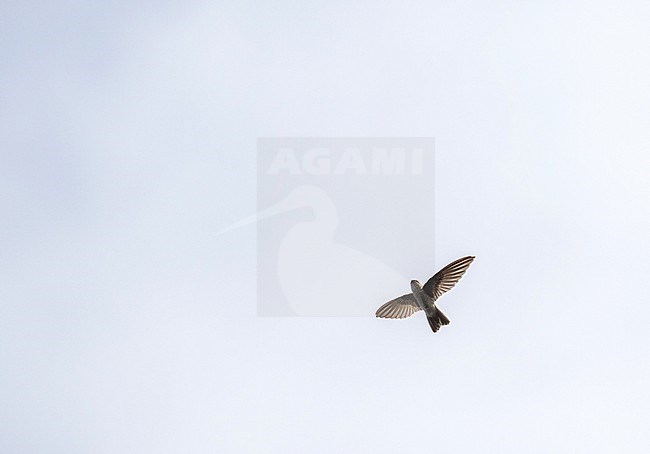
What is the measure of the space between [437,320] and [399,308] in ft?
5.12

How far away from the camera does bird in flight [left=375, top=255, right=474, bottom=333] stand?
1833 cm

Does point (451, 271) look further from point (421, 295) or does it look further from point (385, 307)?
point (385, 307)

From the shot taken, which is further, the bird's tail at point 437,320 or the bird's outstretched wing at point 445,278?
the bird's tail at point 437,320

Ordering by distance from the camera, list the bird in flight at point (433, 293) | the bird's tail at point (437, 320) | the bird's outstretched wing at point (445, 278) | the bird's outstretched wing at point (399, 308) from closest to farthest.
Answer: the bird's outstretched wing at point (445, 278), the bird in flight at point (433, 293), the bird's tail at point (437, 320), the bird's outstretched wing at point (399, 308)

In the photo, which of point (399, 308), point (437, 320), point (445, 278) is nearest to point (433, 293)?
point (445, 278)

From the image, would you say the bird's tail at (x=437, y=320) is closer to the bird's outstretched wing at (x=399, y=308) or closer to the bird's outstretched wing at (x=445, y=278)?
the bird's outstretched wing at (x=445, y=278)

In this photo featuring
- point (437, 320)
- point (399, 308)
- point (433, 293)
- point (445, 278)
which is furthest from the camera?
point (399, 308)

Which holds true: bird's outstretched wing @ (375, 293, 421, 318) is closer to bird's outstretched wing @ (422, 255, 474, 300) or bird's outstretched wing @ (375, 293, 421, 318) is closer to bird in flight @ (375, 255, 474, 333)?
bird in flight @ (375, 255, 474, 333)

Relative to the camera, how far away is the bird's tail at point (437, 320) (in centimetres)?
1855

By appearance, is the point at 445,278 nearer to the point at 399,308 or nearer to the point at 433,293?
the point at 433,293

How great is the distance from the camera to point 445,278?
61.3ft

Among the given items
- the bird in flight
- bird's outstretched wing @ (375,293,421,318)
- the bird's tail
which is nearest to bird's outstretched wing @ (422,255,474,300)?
the bird in flight

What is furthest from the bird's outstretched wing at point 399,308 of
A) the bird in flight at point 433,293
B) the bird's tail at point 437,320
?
the bird's tail at point 437,320

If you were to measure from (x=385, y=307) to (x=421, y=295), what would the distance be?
165 centimetres
